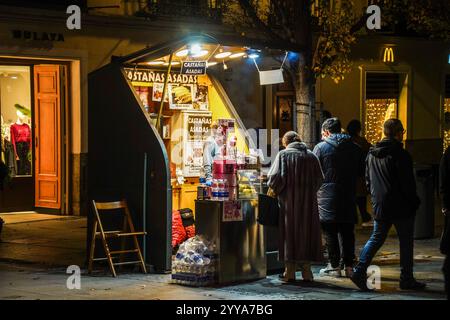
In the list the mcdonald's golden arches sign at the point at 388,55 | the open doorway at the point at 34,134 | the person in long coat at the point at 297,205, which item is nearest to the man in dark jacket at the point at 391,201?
the person in long coat at the point at 297,205

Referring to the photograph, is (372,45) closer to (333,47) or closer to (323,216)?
(333,47)

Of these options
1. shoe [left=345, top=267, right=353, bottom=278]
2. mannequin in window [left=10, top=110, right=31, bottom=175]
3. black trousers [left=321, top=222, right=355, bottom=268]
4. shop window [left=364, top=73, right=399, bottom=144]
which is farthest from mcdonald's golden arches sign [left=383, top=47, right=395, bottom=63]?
shoe [left=345, top=267, right=353, bottom=278]

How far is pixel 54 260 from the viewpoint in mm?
11945

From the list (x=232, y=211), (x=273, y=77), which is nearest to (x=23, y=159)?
(x=273, y=77)

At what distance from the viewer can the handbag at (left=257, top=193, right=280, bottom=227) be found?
970cm

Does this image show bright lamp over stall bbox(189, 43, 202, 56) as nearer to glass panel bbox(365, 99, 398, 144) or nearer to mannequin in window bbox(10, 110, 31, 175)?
mannequin in window bbox(10, 110, 31, 175)

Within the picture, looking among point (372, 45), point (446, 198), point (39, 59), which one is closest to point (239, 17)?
point (39, 59)

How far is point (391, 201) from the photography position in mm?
9250

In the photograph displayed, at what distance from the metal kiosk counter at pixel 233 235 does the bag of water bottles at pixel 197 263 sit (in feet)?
0.26

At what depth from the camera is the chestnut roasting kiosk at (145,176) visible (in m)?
9.79

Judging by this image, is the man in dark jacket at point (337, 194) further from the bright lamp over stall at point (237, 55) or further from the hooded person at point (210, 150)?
the bright lamp over stall at point (237, 55)

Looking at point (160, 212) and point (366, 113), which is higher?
point (366, 113)

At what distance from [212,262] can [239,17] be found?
8.93m

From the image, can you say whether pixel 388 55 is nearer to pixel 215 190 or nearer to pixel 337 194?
pixel 337 194
